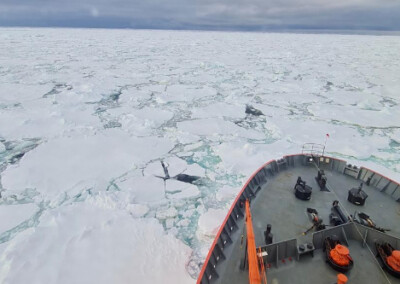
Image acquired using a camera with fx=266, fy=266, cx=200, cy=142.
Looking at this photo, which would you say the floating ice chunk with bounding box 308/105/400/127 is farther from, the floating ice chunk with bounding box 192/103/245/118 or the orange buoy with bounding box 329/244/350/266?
the orange buoy with bounding box 329/244/350/266

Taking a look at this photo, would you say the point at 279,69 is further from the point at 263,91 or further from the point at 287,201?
the point at 287,201

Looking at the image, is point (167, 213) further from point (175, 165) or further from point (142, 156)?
point (142, 156)

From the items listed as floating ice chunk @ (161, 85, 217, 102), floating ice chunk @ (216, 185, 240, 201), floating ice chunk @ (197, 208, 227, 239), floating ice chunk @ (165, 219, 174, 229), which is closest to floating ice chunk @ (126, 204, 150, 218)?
floating ice chunk @ (165, 219, 174, 229)

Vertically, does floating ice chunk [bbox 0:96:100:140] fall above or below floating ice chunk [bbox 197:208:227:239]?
below

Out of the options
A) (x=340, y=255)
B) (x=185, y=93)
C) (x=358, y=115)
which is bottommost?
(x=185, y=93)

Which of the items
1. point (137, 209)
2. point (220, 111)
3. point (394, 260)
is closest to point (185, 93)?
point (220, 111)

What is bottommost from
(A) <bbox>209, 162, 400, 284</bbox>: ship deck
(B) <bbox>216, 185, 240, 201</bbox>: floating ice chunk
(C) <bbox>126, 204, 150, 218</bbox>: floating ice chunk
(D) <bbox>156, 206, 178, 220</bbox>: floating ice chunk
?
(B) <bbox>216, 185, 240, 201</bbox>: floating ice chunk

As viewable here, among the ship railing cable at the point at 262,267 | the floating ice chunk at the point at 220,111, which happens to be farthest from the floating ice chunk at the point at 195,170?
the floating ice chunk at the point at 220,111
